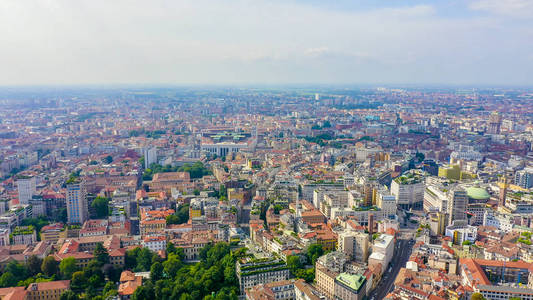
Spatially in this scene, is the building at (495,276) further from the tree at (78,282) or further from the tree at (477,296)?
the tree at (78,282)

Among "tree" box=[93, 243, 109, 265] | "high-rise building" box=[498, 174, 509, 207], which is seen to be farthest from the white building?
"tree" box=[93, 243, 109, 265]

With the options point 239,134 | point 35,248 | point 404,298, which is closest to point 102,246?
point 35,248

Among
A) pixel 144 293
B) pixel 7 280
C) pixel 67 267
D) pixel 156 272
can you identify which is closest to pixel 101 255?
pixel 67 267

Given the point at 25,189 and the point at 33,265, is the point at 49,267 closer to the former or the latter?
the point at 33,265

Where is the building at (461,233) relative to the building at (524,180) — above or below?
below

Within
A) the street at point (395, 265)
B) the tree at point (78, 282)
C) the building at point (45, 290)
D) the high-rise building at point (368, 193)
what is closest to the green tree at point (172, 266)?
the tree at point (78, 282)

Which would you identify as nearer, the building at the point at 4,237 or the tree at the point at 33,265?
the tree at the point at 33,265
